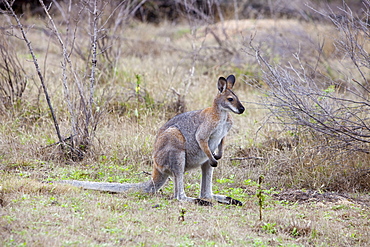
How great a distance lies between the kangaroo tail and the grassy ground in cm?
9

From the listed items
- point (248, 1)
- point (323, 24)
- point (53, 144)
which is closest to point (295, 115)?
point (53, 144)

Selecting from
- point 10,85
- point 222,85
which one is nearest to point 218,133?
point 222,85

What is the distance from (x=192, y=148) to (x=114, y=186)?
1050 mm

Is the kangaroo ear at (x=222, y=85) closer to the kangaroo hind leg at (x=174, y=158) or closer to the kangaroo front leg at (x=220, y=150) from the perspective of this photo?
the kangaroo front leg at (x=220, y=150)

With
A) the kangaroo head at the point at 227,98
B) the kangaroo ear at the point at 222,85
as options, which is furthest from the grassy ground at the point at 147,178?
the kangaroo ear at the point at 222,85

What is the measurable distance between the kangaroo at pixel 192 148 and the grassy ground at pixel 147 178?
148 millimetres

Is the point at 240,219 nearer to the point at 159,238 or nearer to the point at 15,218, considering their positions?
the point at 159,238

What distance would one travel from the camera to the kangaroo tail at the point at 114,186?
5480 mm

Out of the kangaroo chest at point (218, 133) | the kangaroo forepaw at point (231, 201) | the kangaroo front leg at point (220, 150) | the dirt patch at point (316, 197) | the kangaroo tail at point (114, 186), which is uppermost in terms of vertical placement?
the kangaroo chest at point (218, 133)

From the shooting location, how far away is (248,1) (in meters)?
18.6

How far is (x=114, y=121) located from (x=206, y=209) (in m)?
3.68

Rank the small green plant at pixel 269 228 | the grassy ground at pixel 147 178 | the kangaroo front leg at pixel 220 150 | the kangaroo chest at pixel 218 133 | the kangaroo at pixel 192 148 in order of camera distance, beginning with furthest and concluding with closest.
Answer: the kangaroo front leg at pixel 220 150, the kangaroo chest at pixel 218 133, the kangaroo at pixel 192 148, the small green plant at pixel 269 228, the grassy ground at pixel 147 178

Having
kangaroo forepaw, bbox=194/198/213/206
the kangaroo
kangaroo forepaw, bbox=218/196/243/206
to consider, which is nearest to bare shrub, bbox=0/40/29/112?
the kangaroo

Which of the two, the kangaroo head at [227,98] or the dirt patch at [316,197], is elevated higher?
the kangaroo head at [227,98]
